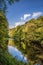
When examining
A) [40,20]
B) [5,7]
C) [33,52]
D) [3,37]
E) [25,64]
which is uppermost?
[40,20]

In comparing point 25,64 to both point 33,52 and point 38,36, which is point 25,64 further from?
point 38,36

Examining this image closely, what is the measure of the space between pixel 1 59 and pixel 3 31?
421mm

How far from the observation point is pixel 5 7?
417 cm

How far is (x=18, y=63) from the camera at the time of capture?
147 inches

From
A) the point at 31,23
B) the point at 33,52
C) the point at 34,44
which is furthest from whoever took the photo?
the point at 31,23

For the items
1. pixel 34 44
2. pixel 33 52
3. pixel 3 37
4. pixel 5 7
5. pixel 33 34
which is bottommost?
pixel 3 37

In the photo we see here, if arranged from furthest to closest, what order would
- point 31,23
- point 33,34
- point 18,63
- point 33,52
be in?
1. point 31,23
2. point 33,34
3. point 33,52
4. point 18,63

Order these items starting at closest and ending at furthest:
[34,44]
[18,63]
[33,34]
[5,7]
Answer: [18,63] < [5,7] < [34,44] < [33,34]

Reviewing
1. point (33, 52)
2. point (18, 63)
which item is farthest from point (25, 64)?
point (33, 52)

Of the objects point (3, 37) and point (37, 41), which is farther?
point (37, 41)

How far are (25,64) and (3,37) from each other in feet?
1.69

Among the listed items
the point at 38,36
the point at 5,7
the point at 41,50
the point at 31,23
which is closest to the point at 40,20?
the point at 31,23

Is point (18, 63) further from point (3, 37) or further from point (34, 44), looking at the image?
point (34, 44)

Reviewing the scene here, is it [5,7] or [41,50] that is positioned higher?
[41,50]
